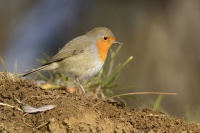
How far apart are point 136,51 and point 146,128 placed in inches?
303

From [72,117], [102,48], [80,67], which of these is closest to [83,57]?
[80,67]

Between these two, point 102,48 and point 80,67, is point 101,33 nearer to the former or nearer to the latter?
point 102,48

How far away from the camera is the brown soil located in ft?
10.9

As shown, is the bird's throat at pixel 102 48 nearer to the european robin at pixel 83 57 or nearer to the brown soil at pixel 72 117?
the european robin at pixel 83 57

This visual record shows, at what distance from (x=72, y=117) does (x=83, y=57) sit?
6.27 ft

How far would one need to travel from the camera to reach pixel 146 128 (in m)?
3.52

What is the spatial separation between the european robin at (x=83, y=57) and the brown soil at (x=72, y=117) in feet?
4.25

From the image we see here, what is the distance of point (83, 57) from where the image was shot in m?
5.26

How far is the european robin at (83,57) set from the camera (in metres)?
5.20

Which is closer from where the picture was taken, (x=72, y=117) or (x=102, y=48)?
(x=72, y=117)

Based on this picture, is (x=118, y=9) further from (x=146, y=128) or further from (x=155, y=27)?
(x=146, y=128)

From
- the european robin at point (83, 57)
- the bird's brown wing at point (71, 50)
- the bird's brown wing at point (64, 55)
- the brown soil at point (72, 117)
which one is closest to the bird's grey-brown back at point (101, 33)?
the european robin at point (83, 57)

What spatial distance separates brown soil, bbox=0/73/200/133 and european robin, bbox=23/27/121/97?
1.30 metres

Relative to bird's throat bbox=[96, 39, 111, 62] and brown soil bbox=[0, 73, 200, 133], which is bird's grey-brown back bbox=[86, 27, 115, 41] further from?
brown soil bbox=[0, 73, 200, 133]
